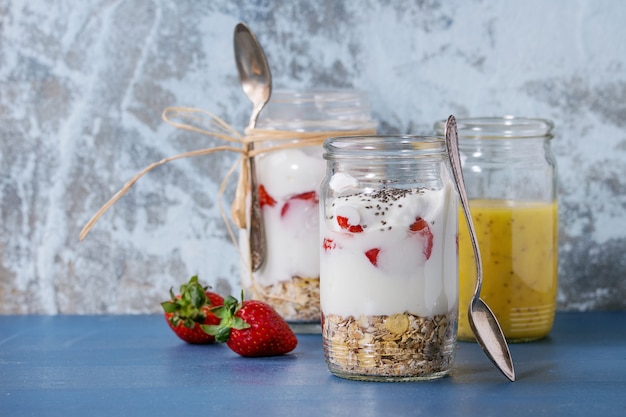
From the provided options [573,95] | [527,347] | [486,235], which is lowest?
[527,347]

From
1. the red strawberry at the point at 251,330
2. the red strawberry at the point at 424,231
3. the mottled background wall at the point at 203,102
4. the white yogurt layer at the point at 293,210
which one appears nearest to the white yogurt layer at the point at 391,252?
the red strawberry at the point at 424,231

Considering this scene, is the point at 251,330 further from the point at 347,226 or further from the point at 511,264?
the point at 511,264

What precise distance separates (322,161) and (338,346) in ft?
0.99

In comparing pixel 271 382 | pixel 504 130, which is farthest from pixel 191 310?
pixel 504 130

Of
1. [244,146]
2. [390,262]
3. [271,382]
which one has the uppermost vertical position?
[244,146]

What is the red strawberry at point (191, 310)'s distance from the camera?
110 cm

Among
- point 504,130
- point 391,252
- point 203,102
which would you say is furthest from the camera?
point 203,102

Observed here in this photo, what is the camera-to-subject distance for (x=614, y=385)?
0.89 m

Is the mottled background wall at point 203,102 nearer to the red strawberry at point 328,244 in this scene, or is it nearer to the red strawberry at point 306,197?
the red strawberry at point 306,197

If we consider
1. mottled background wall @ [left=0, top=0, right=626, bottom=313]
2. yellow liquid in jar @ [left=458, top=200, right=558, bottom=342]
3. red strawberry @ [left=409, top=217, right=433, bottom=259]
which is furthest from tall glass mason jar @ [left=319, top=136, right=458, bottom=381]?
mottled background wall @ [left=0, top=0, right=626, bottom=313]

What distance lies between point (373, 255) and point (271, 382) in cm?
17

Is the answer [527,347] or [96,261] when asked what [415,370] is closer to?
[527,347]

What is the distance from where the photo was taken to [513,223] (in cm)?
111

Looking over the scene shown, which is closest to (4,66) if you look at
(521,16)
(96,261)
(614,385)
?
(96,261)
